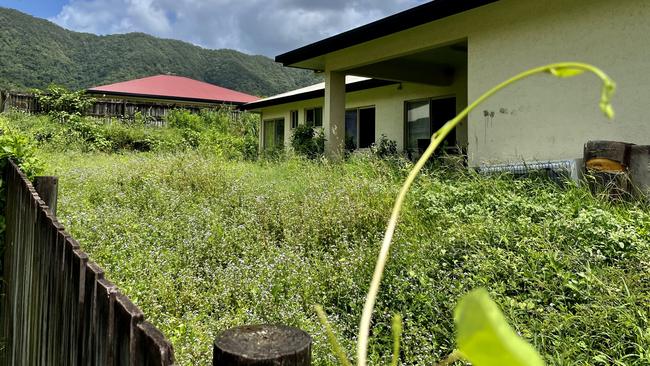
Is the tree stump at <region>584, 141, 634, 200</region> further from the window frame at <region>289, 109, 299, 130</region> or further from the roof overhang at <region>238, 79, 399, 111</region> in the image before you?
the window frame at <region>289, 109, 299, 130</region>

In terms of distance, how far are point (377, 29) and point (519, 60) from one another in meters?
2.65

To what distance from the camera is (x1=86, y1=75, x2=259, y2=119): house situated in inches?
761

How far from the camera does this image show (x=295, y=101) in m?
16.1

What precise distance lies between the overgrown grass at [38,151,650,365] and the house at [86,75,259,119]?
14.7 metres

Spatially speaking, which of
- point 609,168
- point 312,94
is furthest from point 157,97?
point 609,168

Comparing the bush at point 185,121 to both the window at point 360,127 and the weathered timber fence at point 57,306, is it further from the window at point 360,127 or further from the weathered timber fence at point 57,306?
the weathered timber fence at point 57,306

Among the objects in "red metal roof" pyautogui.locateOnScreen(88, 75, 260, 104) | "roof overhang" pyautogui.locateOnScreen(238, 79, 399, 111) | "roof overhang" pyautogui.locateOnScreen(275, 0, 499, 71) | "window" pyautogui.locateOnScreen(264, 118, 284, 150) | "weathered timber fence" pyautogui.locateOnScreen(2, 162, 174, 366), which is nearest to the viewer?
"weathered timber fence" pyautogui.locateOnScreen(2, 162, 174, 366)

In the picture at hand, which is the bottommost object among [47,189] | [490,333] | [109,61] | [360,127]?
[490,333]

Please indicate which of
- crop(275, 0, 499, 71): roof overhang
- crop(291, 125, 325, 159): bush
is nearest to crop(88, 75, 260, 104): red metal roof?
crop(291, 125, 325, 159): bush

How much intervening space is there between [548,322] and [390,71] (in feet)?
28.6

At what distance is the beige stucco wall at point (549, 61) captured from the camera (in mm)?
5578

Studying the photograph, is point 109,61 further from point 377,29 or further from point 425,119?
point 377,29

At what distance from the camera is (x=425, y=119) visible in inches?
470

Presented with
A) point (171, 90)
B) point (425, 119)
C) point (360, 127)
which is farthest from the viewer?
point (171, 90)
